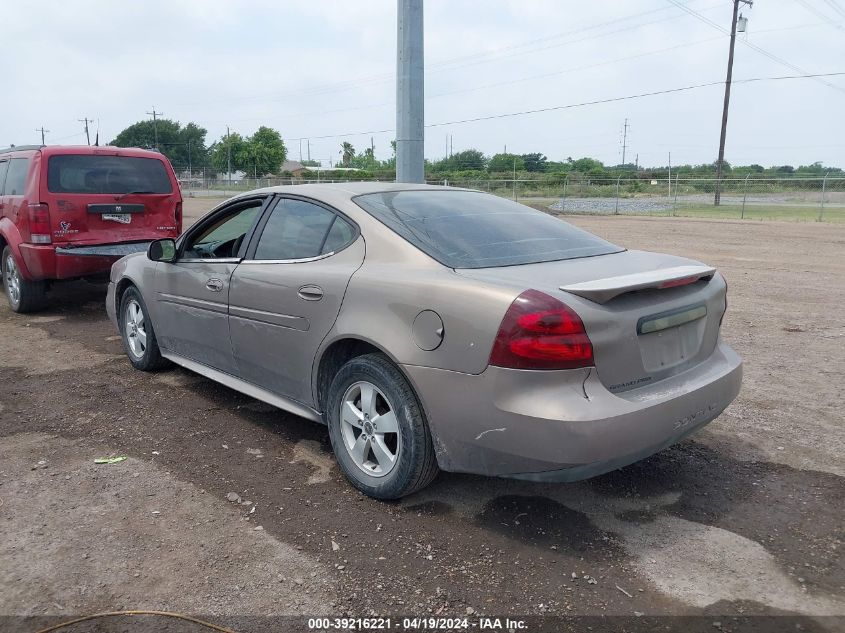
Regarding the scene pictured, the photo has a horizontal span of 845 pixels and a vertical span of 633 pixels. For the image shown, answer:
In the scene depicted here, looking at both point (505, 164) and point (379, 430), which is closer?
point (379, 430)

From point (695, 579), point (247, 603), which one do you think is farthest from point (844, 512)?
point (247, 603)

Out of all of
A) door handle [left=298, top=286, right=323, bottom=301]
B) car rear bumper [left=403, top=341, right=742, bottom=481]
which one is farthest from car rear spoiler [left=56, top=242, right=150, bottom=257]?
car rear bumper [left=403, top=341, right=742, bottom=481]

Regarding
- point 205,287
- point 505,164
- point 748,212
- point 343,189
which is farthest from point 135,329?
point 505,164

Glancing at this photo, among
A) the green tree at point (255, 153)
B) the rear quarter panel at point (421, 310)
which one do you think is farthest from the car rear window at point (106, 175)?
the green tree at point (255, 153)

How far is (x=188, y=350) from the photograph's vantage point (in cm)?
503

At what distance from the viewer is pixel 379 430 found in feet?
11.4

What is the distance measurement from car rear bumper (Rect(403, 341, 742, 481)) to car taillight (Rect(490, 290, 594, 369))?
0.05m

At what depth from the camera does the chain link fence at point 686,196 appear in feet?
102

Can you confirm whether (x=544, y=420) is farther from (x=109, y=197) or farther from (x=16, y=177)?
(x=16, y=177)

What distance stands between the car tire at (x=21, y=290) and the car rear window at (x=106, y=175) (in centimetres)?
108

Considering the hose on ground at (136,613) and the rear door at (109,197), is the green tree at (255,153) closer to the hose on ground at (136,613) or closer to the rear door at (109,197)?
the rear door at (109,197)

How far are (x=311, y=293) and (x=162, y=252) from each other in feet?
6.10

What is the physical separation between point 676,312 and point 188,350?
332cm

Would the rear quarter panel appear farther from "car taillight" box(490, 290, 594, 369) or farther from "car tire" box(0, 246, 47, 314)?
"car tire" box(0, 246, 47, 314)
